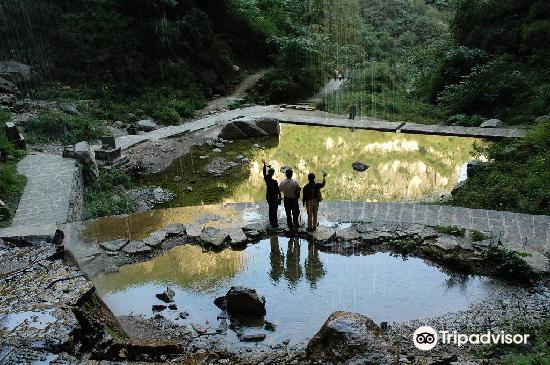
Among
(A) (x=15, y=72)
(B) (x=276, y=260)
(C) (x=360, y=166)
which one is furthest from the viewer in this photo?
(A) (x=15, y=72)

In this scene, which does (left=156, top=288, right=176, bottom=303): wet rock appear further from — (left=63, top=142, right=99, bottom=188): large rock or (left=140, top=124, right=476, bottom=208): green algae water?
(left=63, top=142, right=99, bottom=188): large rock

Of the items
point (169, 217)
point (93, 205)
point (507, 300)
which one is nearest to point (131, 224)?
point (169, 217)

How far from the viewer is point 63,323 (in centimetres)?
618

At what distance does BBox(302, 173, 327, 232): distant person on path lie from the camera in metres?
9.74

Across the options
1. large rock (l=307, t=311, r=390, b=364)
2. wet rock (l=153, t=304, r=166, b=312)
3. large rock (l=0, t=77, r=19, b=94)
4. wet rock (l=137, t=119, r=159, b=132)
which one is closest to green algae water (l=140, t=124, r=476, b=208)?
wet rock (l=137, t=119, r=159, b=132)

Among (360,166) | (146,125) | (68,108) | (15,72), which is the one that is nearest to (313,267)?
(360,166)

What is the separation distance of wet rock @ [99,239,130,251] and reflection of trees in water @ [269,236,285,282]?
2.93 metres

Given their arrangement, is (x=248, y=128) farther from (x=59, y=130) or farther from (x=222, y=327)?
(x=222, y=327)

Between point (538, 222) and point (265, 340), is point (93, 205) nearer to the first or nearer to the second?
point (265, 340)

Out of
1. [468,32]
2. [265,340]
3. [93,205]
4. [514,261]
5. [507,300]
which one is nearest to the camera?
[265,340]

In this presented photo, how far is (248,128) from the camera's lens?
712 inches

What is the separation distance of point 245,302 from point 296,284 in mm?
1256

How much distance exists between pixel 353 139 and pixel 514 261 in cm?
941

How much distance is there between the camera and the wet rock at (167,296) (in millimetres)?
8047
